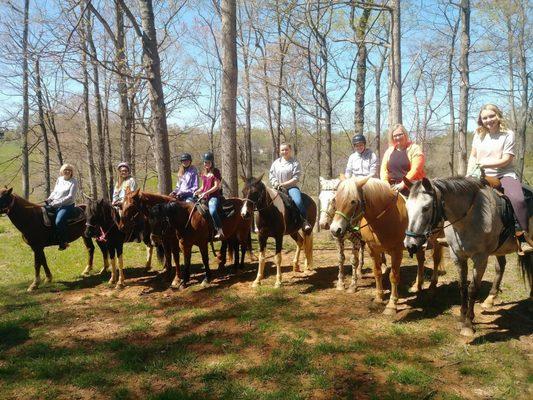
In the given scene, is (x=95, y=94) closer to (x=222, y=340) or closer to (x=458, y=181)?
(x=222, y=340)

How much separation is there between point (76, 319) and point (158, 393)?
2.86 meters

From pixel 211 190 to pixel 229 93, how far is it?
349cm

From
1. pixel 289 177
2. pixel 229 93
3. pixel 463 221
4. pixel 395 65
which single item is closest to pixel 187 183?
pixel 289 177

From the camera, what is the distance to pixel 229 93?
31.3 feet

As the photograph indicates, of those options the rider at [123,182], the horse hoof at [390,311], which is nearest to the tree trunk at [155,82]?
the rider at [123,182]

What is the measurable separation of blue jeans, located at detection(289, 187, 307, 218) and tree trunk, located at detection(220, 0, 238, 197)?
2506 mm

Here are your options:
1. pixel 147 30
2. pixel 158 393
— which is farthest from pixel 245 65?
pixel 158 393

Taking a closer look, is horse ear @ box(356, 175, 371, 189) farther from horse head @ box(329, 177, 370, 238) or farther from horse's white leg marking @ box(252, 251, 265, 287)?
horse's white leg marking @ box(252, 251, 265, 287)

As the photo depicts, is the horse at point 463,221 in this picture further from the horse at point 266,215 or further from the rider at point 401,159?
the horse at point 266,215

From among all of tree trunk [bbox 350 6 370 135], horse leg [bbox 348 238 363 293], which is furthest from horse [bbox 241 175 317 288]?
tree trunk [bbox 350 6 370 135]

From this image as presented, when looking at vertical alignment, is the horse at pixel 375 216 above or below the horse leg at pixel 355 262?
above

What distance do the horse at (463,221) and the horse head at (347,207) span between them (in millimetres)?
879

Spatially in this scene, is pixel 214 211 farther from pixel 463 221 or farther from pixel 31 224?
pixel 463 221

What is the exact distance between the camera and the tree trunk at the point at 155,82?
886 centimetres
